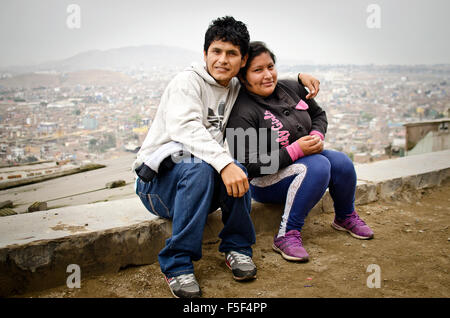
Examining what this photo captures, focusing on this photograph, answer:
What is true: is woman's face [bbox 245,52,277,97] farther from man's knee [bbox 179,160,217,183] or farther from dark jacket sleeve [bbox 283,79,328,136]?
man's knee [bbox 179,160,217,183]

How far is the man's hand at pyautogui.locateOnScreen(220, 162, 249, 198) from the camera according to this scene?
1602 millimetres

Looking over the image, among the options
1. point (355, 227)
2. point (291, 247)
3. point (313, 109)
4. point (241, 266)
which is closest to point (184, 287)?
point (241, 266)

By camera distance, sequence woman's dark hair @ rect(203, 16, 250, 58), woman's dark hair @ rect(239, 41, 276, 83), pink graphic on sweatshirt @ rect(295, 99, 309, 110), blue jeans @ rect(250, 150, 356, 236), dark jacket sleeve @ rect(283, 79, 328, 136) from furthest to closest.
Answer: dark jacket sleeve @ rect(283, 79, 328, 136), pink graphic on sweatshirt @ rect(295, 99, 309, 110), woman's dark hair @ rect(239, 41, 276, 83), blue jeans @ rect(250, 150, 356, 236), woman's dark hair @ rect(203, 16, 250, 58)

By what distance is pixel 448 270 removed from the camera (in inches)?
71.1

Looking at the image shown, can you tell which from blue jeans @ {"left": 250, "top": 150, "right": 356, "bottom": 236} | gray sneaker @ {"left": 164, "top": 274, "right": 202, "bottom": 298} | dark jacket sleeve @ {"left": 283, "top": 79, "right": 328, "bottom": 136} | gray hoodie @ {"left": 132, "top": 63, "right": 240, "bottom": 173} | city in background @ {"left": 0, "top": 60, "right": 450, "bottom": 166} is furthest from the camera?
city in background @ {"left": 0, "top": 60, "right": 450, "bottom": 166}

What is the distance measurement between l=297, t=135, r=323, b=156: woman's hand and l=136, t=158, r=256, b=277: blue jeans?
0.48m

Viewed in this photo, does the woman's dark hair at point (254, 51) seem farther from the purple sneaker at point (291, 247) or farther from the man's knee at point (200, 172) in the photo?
the purple sneaker at point (291, 247)

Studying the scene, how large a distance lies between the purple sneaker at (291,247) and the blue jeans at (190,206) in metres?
0.35

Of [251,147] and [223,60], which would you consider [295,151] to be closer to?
[251,147]

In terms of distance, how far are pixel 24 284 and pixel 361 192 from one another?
8.37ft

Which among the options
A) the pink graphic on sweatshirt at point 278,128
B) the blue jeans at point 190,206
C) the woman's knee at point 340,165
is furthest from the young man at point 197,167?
the woman's knee at point 340,165

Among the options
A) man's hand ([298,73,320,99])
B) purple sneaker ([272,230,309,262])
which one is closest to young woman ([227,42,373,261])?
purple sneaker ([272,230,309,262])

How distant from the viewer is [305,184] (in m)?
1.94

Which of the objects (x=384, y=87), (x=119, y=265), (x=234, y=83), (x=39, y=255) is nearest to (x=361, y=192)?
(x=234, y=83)
